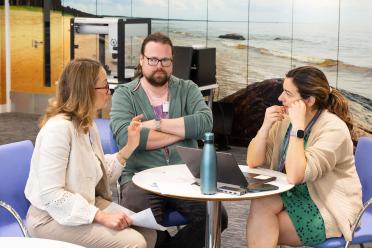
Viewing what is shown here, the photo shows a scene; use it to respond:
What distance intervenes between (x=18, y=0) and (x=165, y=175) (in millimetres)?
7148

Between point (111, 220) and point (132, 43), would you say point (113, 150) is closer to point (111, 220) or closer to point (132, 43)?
point (111, 220)

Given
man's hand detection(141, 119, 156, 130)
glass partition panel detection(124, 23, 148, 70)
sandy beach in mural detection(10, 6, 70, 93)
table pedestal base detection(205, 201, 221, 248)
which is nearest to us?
table pedestal base detection(205, 201, 221, 248)

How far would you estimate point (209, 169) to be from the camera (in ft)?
8.99

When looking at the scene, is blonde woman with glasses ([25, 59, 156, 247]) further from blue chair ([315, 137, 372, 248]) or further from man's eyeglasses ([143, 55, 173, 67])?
blue chair ([315, 137, 372, 248])

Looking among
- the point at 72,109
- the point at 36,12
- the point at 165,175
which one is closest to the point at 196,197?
the point at 165,175

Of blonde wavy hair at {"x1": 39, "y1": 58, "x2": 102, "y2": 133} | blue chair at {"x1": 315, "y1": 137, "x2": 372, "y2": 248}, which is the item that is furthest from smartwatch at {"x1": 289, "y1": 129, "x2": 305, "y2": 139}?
blonde wavy hair at {"x1": 39, "y1": 58, "x2": 102, "y2": 133}

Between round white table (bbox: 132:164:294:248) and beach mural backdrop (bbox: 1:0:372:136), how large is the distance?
3.69 meters

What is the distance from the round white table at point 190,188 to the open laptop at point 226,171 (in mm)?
65

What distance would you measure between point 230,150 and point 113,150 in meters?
3.79

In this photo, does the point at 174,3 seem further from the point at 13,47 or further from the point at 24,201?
the point at 24,201

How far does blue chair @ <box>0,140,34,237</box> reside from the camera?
3.04 metres

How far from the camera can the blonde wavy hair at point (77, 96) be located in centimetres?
280

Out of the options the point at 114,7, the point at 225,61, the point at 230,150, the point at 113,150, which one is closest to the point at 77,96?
the point at 113,150

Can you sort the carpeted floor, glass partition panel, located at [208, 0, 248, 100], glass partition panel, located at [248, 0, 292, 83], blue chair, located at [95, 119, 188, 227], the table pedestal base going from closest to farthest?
the table pedestal base, blue chair, located at [95, 119, 188, 227], the carpeted floor, glass partition panel, located at [248, 0, 292, 83], glass partition panel, located at [208, 0, 248, 100]
